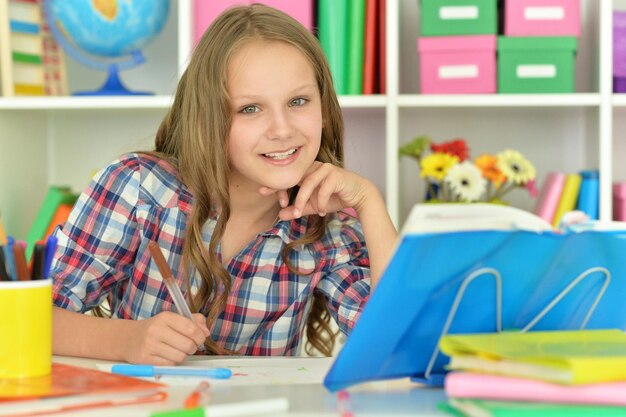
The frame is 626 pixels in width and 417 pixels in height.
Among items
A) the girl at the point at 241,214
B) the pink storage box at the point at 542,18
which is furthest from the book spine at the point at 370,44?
the girl at the point at 241,214

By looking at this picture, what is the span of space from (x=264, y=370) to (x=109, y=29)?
5.11 ft

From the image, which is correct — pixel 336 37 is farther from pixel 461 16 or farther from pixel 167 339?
pixel 167 339

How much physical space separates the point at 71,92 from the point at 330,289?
1.50 metres

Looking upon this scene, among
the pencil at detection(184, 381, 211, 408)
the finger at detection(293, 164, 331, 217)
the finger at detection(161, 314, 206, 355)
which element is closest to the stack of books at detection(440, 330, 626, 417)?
the pencil at detection(184, 381, 211, 408)

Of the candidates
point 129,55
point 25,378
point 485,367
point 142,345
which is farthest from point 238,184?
point 129,55

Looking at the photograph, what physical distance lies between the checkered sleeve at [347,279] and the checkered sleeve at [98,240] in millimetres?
317

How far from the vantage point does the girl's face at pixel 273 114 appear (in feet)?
4.83

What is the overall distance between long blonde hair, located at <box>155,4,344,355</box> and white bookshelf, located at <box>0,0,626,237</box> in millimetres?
820

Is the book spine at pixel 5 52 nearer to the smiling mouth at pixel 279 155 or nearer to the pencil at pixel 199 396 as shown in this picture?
the smiling mouth at pixel 279 155

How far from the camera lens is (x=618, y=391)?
2.61ft

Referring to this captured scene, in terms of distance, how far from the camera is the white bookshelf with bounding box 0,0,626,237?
8.11 ft

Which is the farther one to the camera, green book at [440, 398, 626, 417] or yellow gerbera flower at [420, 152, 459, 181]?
yellow gerbera flower at [420, 152, 459, 181]

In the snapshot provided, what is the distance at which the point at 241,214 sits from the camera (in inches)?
63.1

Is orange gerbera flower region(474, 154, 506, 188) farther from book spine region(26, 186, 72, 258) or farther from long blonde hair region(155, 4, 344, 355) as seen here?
book spine region(26, 186, 72, 258)
